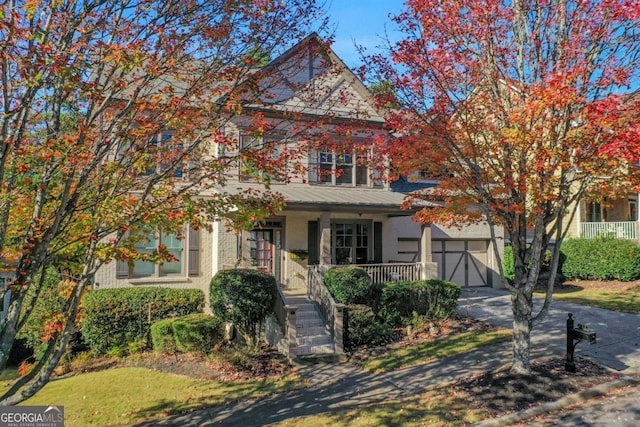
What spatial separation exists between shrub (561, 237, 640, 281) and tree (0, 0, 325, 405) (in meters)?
18.1

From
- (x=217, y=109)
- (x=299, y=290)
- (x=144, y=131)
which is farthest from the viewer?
(x=299, y=290)

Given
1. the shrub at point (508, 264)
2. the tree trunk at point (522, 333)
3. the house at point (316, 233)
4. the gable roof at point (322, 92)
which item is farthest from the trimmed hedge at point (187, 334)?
the shrub at point (508, 264)

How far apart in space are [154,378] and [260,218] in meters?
4.87

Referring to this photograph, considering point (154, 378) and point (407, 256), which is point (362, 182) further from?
point (154, 378)

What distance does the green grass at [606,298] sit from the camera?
45.2ft

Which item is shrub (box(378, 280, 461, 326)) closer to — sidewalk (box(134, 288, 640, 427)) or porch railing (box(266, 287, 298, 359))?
sidewalk (box(134, 288, 640, 427))

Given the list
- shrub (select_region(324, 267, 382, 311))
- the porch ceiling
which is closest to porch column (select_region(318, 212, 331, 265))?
the porch ceiling

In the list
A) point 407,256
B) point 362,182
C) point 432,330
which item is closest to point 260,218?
point 432,330

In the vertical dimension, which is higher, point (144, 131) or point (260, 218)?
point (144, 131)

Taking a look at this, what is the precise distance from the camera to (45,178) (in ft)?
14.7

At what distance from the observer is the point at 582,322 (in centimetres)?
1183

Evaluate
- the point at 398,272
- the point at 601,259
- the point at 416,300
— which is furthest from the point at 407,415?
the point at 601,259

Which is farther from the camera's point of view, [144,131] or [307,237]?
[307,237]

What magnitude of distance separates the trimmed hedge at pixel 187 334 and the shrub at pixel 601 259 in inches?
679
